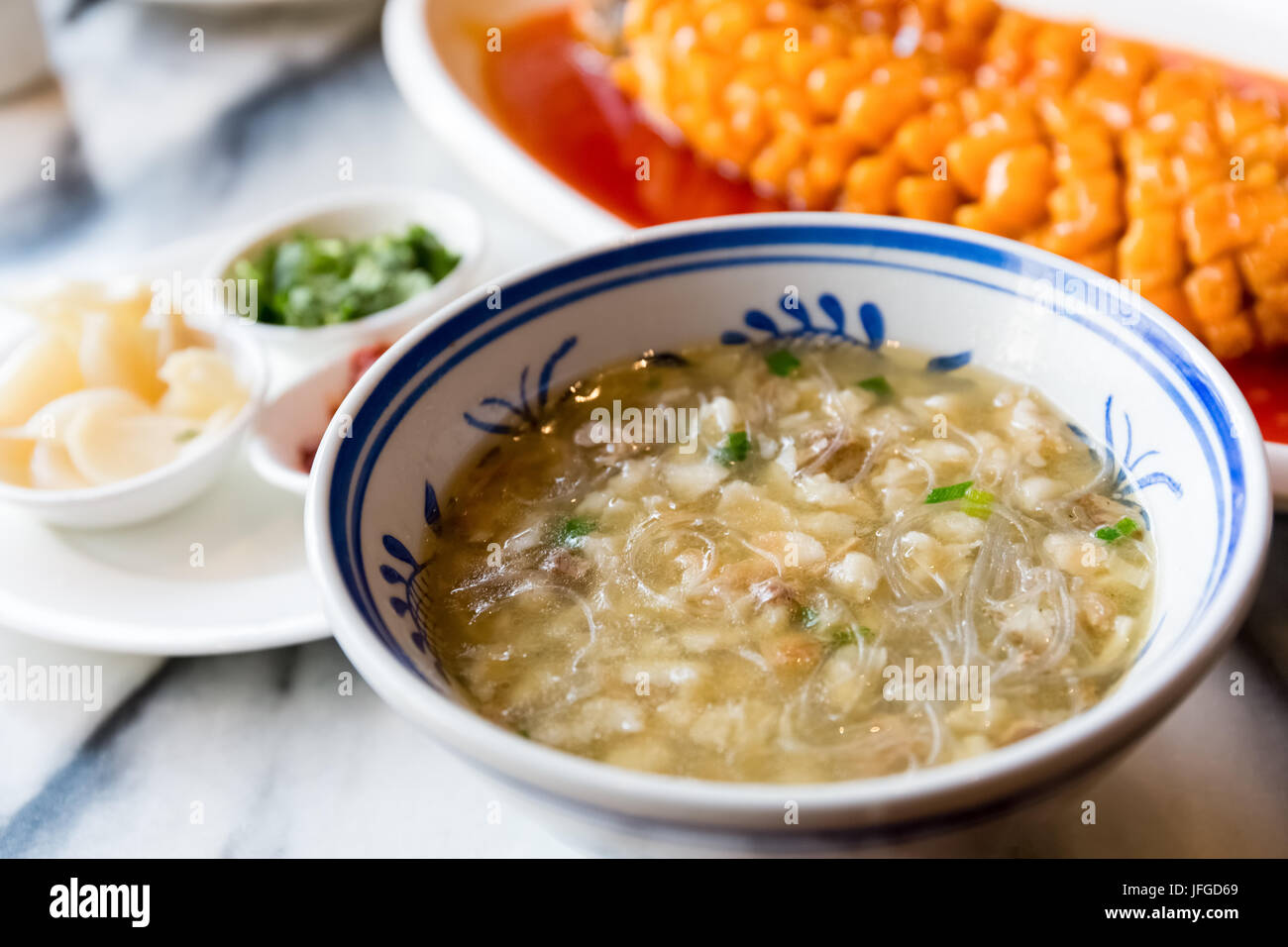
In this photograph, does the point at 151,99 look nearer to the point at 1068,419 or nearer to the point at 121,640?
the point at 121,640

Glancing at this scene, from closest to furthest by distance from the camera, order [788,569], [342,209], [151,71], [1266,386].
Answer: [788,569]
[1266,386]
[342,209]
[151,71]

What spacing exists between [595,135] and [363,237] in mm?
765

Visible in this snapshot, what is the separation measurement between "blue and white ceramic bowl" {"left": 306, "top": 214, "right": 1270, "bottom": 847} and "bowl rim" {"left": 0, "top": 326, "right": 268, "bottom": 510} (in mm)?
740

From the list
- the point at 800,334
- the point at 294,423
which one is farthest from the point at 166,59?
the point at 800,334

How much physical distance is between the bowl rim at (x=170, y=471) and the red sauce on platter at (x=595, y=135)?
103 centimetres

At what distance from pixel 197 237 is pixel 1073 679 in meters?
2.65

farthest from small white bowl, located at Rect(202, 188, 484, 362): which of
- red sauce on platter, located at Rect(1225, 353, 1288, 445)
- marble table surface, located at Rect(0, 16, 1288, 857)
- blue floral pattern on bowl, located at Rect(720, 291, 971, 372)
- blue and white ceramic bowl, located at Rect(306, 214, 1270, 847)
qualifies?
red sauce on platter, located at Rect(1225, 353, 1288, 445)

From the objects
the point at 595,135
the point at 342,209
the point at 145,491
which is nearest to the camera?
the point at 145,491

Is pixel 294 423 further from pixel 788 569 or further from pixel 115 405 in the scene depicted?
pixel 788 569

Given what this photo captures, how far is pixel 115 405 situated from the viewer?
2.29 metres

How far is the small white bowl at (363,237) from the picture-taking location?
262 cm

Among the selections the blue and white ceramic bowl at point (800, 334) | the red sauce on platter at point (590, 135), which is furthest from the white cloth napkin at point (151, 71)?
the blue and white ceramic bowl at point (800, 334)

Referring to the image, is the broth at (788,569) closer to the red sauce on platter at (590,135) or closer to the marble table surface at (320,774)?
the marble table surface at (320,774)

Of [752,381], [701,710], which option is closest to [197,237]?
[752,381]
